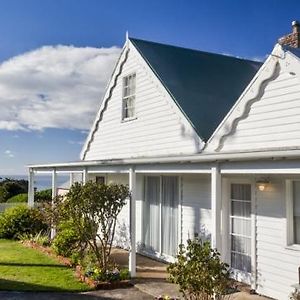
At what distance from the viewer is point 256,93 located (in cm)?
930

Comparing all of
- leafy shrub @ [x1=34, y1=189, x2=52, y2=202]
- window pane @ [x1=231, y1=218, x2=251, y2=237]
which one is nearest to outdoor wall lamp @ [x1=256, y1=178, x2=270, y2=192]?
window pane @ [x1=231, y1=218, x2=251, y2=237]

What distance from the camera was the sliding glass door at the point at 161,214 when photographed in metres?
12.9

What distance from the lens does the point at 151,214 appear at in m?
14.0

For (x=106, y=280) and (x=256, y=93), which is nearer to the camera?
(x=256, y=93)

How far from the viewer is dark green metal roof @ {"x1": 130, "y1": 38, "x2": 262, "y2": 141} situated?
12.8 metres

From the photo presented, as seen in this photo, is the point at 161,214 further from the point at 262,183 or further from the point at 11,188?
the point at 11,188

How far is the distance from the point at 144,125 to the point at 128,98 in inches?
69.8

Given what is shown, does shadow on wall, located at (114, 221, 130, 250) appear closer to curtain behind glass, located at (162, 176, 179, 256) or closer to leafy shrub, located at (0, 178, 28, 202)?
curtain behind glass, located at (162, 176, 179, 256)

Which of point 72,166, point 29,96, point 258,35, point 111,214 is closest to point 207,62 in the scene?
point 258,35

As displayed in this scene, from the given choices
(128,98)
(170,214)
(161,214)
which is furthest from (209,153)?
(128,98)

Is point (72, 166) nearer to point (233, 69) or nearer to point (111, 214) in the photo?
point (111, 214)

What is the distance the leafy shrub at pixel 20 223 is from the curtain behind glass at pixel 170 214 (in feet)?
23.6

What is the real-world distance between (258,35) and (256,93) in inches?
295

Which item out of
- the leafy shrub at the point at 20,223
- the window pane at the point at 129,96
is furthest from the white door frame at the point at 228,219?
the leafy shrub at the point at 20,223
